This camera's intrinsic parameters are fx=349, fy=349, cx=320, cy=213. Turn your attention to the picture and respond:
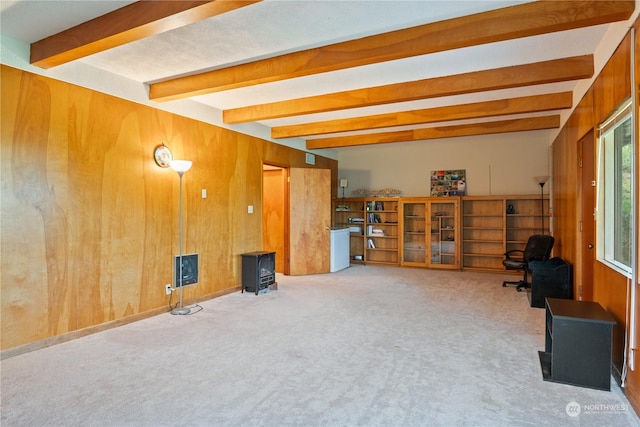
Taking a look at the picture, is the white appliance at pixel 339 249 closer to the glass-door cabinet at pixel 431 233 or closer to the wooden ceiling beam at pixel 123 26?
the glass-door cabinet at pixel 431 233

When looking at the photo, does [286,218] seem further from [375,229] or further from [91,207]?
[91,207]

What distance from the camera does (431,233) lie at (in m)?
7.51

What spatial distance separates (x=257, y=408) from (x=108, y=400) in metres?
0.99

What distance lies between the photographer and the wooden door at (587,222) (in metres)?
3.60

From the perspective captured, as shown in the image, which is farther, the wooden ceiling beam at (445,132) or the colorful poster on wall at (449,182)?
the colorful poster on wall at (449,182)

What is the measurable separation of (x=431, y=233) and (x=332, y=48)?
534cm

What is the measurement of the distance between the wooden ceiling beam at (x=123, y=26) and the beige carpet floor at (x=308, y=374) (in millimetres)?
2484

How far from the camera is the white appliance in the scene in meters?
7.14

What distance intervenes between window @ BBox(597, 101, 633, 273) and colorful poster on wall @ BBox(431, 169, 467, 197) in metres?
4.28

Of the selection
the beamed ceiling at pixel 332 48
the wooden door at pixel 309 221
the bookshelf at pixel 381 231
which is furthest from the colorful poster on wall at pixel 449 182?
the beamed ceiling at pixel 332 48

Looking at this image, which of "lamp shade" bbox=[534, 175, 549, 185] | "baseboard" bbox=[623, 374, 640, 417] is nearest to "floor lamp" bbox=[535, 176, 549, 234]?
"lamp shade" bbox=[534, 175, 549, 185]

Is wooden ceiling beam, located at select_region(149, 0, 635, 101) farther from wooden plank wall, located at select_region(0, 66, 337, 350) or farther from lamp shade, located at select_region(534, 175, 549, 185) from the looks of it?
lamp shade, located at select_region(534, 175, 549, 185)

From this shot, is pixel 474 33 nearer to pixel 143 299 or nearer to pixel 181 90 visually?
pixel 181 90

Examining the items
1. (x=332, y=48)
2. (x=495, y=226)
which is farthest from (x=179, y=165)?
(x=495, y=226)
